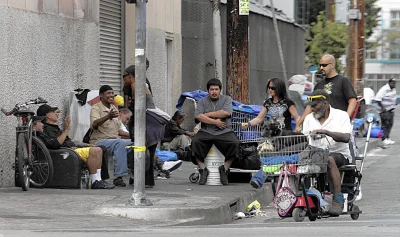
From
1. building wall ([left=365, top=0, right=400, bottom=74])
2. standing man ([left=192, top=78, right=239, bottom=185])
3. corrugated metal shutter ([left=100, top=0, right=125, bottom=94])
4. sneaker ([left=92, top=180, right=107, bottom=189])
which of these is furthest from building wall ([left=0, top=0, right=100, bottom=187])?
building wall ([left=365, top=0, right=400, bottom=74])

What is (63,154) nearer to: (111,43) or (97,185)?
(97,185)

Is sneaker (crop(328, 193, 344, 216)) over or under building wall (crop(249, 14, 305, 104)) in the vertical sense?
under

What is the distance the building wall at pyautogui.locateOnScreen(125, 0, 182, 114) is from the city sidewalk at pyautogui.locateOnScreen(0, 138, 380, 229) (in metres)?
5.30

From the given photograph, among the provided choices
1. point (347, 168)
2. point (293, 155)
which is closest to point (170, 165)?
point (347, 168)

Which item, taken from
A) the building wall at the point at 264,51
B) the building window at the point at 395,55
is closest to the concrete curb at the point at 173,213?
the building wall at the point at 264,51

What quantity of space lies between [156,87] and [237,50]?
95.1 inches

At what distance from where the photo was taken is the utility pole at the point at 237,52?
17547 mm

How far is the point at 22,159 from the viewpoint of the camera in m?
12.7

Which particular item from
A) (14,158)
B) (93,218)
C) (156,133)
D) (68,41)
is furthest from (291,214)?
(68,41)

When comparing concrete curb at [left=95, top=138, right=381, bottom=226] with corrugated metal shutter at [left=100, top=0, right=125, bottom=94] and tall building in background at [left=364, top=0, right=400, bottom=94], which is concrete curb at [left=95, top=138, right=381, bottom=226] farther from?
tall building in background at [left=364, top=0, right=400, bottom=94]

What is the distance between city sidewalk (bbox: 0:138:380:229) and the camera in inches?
417

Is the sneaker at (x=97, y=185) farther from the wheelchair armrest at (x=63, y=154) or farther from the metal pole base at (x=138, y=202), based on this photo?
the metal pole base at (x=138, y=202)

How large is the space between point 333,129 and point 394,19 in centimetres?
8375

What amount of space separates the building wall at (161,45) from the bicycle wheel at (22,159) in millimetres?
5540
